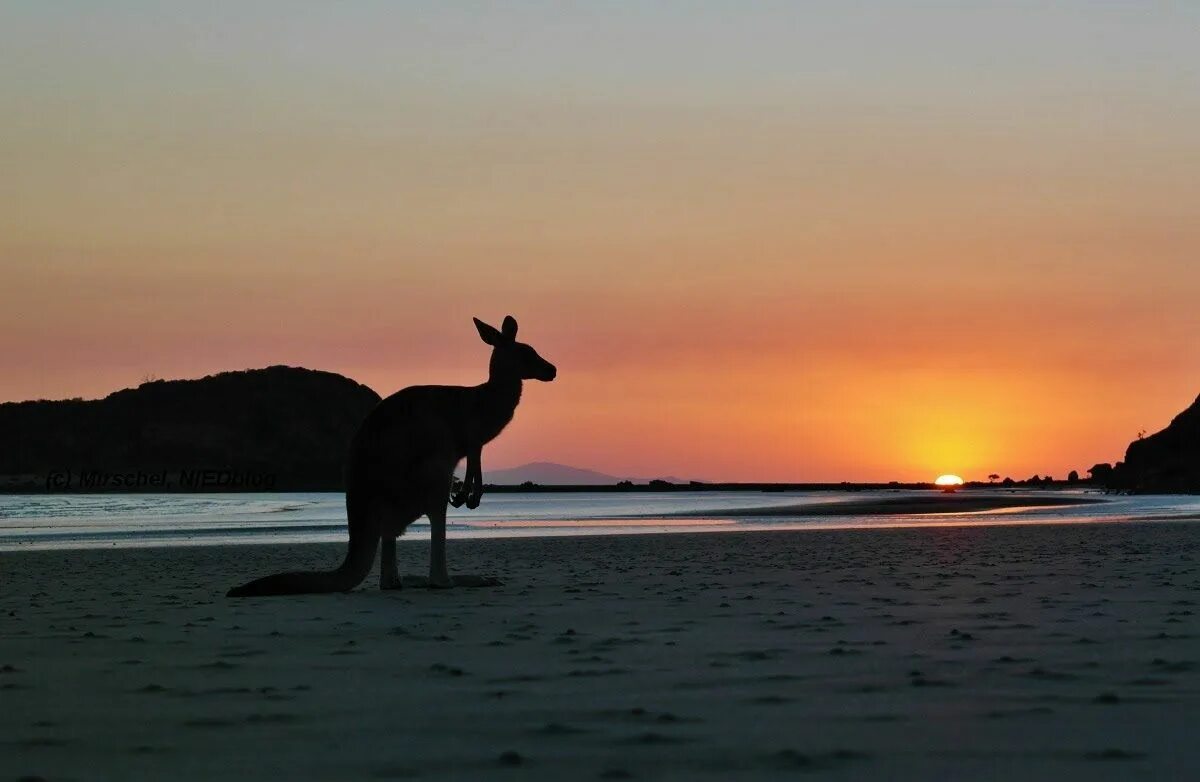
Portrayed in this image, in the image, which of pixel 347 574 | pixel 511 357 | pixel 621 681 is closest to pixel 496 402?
pixel 511 357

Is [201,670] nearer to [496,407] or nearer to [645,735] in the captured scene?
[645,735]

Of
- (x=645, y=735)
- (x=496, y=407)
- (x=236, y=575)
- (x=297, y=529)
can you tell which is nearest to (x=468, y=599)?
(x=496, y=407)

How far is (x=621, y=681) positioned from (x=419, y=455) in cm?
729

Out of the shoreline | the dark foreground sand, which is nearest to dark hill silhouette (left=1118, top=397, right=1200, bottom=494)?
the shoreline

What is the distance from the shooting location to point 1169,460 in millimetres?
98438

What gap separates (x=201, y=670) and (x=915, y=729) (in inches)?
167

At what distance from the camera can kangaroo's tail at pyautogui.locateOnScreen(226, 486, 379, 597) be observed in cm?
1331

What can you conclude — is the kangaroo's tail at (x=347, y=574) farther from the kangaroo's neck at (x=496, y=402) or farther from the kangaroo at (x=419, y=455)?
the kangaroo's neck at (x=496, y=402)

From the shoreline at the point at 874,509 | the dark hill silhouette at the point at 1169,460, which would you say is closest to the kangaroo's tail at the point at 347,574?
the shoreline at the point at 874,509

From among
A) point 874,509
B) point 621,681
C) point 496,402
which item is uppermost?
point 496,402

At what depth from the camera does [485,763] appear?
5398 millimetres

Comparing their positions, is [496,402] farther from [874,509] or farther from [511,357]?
[874,509]

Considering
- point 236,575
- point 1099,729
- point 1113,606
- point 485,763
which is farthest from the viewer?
point 236,575

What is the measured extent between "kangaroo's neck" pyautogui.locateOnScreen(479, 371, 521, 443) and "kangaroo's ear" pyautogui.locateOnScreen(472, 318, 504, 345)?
1.15 ft
